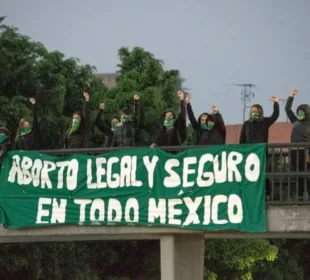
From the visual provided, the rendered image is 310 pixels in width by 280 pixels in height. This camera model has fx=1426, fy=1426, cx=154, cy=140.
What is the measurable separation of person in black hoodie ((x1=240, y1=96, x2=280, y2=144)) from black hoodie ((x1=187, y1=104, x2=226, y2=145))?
45 cm

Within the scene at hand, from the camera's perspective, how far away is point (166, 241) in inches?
984

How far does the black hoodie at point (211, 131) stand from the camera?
24.8m

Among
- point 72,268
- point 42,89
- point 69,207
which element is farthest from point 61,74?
point 69,207

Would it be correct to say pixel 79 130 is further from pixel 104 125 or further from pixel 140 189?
pixel 140 189

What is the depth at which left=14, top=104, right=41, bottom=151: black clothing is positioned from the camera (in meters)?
26.5

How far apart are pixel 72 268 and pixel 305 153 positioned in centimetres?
1811

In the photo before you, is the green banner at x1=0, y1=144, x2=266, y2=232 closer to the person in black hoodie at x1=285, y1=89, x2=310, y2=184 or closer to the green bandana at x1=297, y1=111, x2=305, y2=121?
the person in black hoodie at x1=285, y1=89, x2=310, y2=184

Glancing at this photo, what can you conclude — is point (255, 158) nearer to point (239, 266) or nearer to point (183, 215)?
point (183, 215)

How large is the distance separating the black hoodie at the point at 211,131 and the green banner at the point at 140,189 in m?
0.63

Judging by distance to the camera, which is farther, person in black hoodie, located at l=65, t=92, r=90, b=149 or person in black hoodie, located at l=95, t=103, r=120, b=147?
person in black hoodie, located at l=95, t=103, r=120, b=147

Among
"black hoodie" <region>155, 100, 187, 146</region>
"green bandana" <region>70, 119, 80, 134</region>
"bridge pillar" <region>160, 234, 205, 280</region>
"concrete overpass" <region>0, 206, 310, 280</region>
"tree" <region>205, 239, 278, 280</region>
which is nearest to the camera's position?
"concrete overpass" <region>0, 206, 310, 280</region>

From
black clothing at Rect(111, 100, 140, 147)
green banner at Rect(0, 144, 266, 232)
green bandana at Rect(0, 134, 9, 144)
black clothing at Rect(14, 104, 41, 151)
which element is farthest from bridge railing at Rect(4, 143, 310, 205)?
green bandana at Rect(0, 134, 9, 144)

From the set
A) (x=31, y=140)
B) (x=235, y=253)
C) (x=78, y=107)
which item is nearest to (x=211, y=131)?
(x=31, y=140)

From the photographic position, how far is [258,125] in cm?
2445
